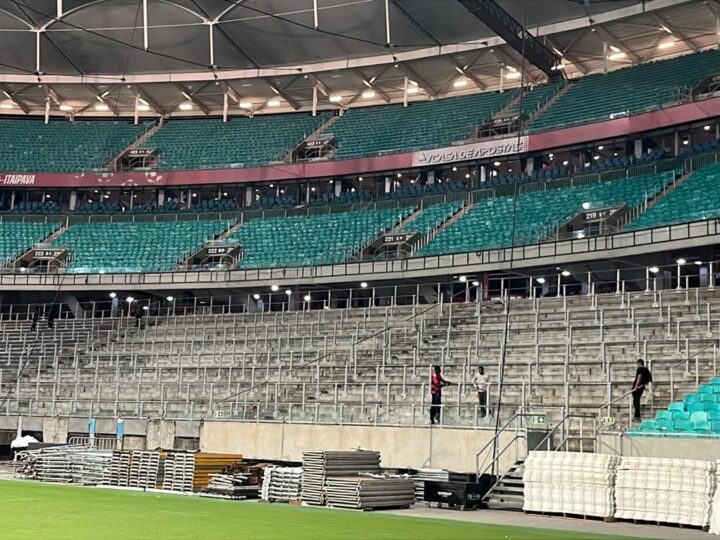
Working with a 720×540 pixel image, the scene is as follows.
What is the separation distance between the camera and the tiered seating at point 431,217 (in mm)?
38594

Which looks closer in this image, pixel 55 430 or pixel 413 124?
pixel 55 430

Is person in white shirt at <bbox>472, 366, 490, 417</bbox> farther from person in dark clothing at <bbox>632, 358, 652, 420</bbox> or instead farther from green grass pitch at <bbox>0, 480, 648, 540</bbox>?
green grass pitch at <bbox>0, 480, 648, 540</bbox>

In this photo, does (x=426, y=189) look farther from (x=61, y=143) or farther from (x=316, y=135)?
(x=61, y=143)

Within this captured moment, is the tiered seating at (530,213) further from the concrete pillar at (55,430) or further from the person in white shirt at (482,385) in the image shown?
the concrete pillar at (55,430)

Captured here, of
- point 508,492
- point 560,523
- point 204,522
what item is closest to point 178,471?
point 508,492

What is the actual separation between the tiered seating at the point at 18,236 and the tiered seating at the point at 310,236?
369 inches

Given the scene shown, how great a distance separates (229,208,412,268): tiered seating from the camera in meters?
38.9

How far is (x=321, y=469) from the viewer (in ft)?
61.0

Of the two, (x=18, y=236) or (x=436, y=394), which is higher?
(x=18, y=236)

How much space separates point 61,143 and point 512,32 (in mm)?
25585

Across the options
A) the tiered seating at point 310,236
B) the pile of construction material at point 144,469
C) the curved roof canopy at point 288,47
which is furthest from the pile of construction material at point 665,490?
the curved roof canopy at point 288,47

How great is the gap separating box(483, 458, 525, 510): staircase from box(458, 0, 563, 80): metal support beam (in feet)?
54.4

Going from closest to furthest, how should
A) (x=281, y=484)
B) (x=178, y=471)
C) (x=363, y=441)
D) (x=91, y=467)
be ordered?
(x=281, y=484)
(x=178, y=471)
(x=363, y=441)
(x=91, y=467)

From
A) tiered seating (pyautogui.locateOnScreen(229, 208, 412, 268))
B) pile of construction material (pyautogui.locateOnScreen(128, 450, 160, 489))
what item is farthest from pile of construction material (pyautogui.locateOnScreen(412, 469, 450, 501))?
tiered seating (pyautogui.locateOnScreen(229, 208, 412, 268))
